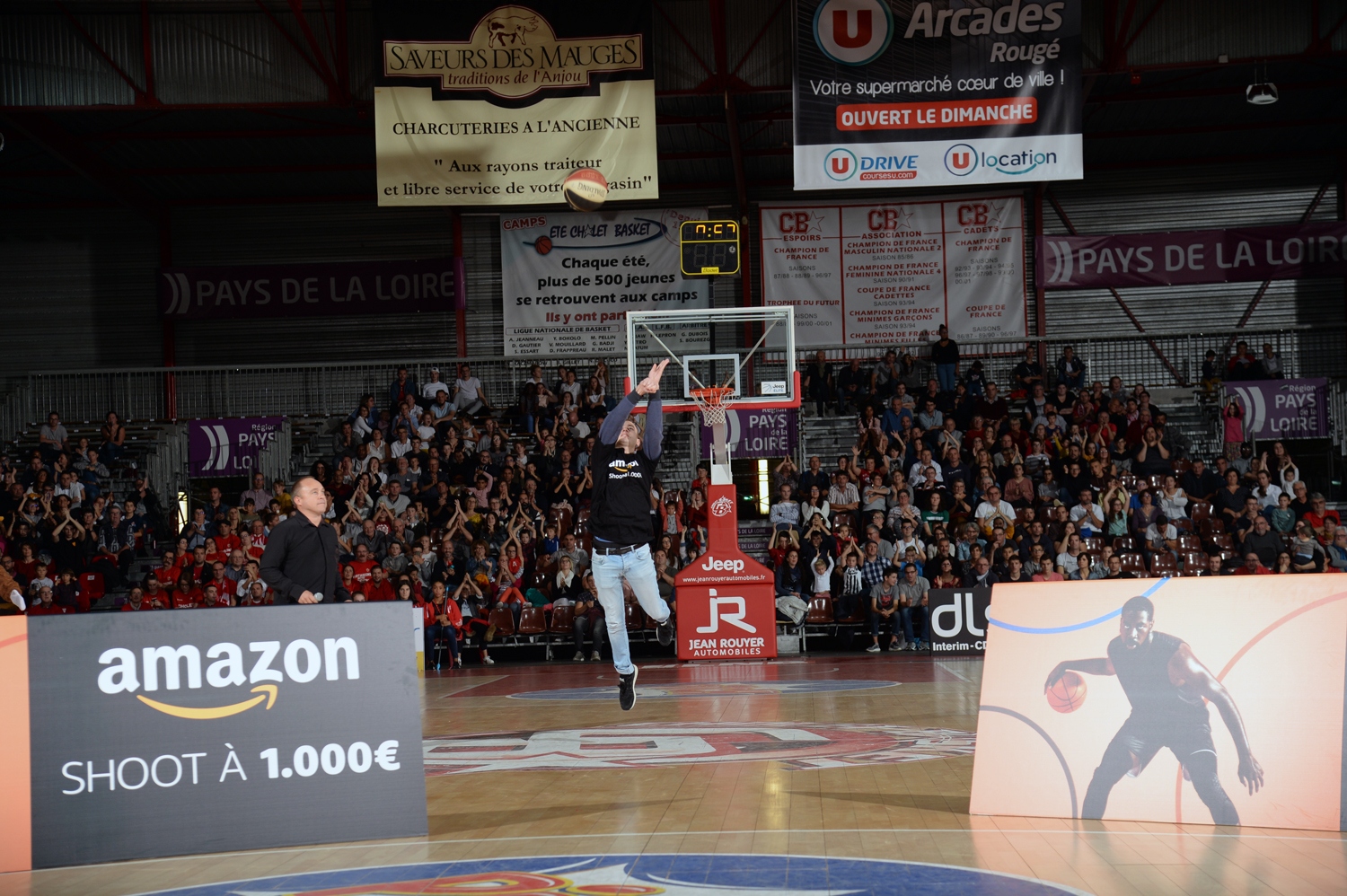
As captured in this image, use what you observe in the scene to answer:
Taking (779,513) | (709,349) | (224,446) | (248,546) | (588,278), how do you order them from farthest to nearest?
(588,278), (224,446), (709,349), (779,513), (248,546)

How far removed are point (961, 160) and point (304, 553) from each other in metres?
13.0

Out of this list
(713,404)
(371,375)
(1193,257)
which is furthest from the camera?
(371,375)

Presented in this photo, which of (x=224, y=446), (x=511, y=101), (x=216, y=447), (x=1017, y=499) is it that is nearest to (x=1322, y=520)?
(x=1017, y=499)

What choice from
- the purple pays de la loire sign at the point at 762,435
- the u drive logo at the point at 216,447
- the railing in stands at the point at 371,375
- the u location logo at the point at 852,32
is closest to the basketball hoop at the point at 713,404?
the u location logo at the point at 852,32

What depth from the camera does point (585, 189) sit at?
18.3m

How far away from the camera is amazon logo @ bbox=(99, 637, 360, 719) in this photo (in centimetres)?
591

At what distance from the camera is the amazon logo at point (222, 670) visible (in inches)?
233

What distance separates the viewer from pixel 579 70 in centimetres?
1908

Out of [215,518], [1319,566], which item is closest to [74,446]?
[215,518]

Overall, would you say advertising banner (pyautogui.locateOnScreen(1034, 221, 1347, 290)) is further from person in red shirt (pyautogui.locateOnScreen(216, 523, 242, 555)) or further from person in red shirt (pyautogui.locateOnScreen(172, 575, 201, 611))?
person in red shirt (pyautogui.locateOnScreen(172, 575, 201, 611))

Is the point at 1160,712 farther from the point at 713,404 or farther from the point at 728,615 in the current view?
the point at 713,404

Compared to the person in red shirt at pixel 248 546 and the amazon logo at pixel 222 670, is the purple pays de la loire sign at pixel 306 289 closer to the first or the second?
the person in red shirt at pixel 248 546

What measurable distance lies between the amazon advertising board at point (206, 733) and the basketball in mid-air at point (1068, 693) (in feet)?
10.4

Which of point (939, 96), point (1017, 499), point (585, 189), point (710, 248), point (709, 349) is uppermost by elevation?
point (939, 96)
